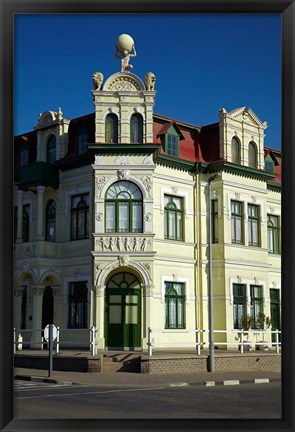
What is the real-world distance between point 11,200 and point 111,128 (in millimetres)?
17746

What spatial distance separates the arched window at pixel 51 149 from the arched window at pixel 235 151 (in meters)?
7.68

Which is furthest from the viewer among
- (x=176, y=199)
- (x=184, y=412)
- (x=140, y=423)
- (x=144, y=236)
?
(x=176, y=199)

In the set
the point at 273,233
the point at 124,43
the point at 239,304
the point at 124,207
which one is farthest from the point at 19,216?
the point at 273,233

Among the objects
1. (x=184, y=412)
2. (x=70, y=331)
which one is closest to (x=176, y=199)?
(x=70, y=331)

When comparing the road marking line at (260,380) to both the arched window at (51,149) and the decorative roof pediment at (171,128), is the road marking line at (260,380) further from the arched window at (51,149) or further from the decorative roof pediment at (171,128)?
the arched window at (51,149)

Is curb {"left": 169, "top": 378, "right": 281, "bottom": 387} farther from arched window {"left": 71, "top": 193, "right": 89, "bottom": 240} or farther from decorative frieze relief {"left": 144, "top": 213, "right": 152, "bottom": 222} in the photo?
arched window {"left": 71, "top": 193, "right": 89, "bottom": 240}

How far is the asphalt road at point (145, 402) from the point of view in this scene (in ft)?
40.3

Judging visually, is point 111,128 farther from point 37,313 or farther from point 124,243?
point 37,313

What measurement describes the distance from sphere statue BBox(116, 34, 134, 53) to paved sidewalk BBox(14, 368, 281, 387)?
506 inches

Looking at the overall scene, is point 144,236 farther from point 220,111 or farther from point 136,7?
point 136,7

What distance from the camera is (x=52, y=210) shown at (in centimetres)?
2931

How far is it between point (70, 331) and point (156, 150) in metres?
7.98

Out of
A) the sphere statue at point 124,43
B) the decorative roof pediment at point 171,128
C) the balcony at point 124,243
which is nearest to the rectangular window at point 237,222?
the decorative roof pediment at point 171,128

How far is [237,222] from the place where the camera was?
29.5m
